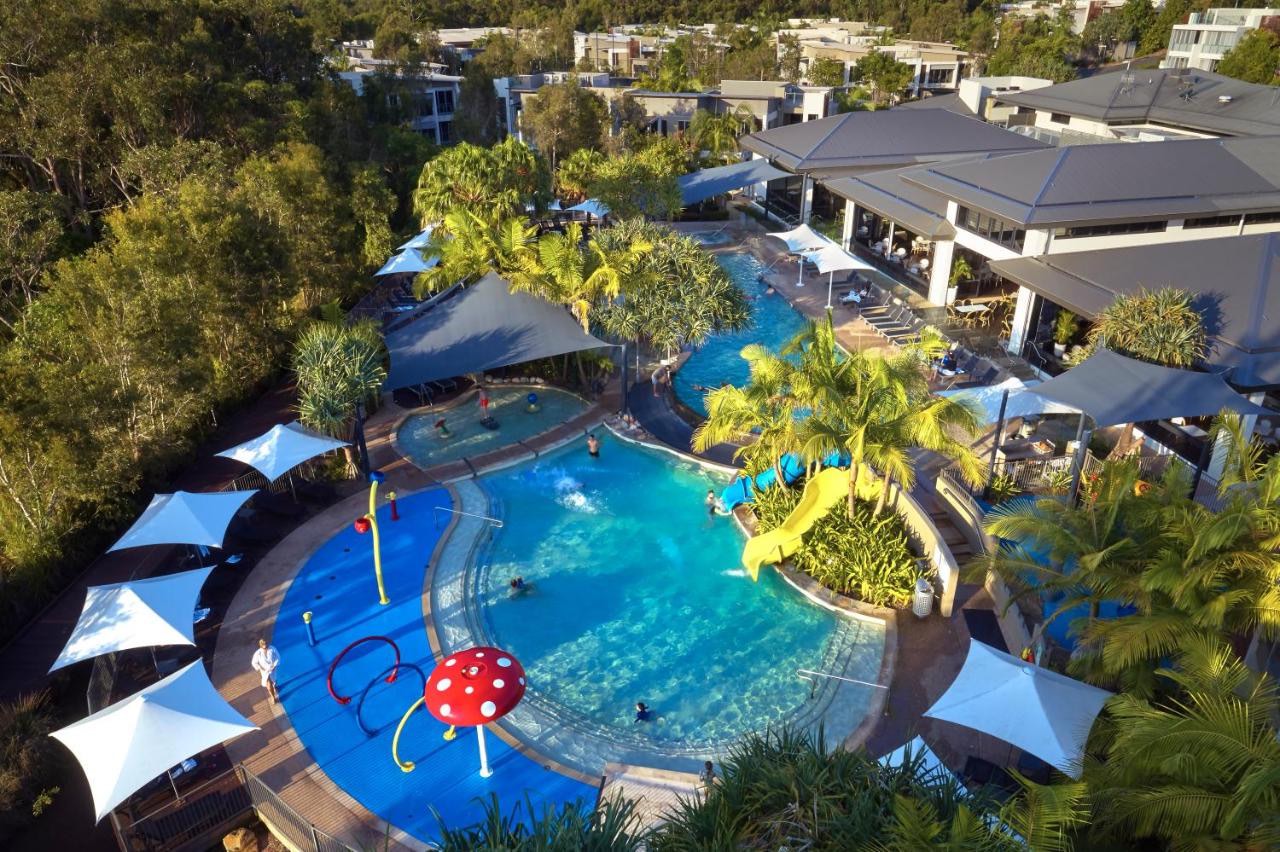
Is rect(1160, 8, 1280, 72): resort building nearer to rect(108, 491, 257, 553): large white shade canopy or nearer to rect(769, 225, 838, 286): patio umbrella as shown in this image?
rect(769, 225, 838, 286): patio umbrella

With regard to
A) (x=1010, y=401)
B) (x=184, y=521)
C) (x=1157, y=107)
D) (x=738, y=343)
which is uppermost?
(x=1157, y=107)

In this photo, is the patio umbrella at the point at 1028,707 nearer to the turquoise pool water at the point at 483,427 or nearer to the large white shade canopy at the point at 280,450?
the turquoise pool water at the point at 483,427

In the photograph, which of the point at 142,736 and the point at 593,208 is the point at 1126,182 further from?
the point at 142,736

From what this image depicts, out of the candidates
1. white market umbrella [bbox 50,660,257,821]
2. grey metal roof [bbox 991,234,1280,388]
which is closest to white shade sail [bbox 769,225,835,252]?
grey metal roof [bbox 991,234,1280,388]

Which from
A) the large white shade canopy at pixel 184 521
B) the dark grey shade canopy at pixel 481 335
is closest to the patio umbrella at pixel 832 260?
the dark grey shade canopy at pixel 481 335

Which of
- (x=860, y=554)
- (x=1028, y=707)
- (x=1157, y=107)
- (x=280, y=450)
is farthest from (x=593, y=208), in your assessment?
(x=1028, y=707)

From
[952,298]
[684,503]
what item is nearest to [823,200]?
[952,298]
